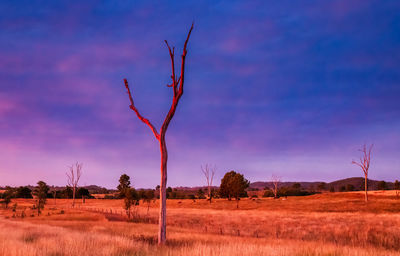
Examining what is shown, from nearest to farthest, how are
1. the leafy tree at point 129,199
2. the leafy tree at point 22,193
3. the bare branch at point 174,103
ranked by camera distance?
the bare branch at point 174,103, the leafy tree at point 129,199, the leafy tree at point 22,193

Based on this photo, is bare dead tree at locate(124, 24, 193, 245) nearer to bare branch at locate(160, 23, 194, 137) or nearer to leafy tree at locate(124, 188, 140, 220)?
bare branch at locate(160, 23, 194, 137)

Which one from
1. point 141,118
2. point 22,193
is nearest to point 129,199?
point 141,118

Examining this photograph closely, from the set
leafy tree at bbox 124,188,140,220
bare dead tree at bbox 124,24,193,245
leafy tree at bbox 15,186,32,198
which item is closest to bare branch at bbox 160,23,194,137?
bare dead tree at bbox 124,24,193,245

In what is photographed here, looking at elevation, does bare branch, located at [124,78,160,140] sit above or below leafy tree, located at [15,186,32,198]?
above

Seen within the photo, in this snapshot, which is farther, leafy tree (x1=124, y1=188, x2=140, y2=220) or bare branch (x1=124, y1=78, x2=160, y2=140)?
leafy tree (x1=124, y1=188, x2=140, y2=220)

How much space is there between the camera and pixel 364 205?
63.9m

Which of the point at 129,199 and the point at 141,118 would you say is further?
the point at 129,199

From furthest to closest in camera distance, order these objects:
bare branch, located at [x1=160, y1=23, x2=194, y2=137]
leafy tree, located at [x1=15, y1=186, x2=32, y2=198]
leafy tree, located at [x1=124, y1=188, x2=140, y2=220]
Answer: leafy tree, located at [x1=15, y1=186, x2=32, y2=198] → leafy tree, located at [x1=124, y1=188, x2=140, y2=220] → bare branch, located at [x1=160, y1=23, x2=194, y2=137]

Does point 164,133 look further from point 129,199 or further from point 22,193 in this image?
point 22,193

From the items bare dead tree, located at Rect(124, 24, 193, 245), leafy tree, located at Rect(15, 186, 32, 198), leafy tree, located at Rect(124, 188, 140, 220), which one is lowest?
leafy tree, located at Rect(15, 186, 32, 198)

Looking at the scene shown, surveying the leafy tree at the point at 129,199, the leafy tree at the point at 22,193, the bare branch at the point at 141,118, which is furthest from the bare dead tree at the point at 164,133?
the leafy tree at the point at 22,193

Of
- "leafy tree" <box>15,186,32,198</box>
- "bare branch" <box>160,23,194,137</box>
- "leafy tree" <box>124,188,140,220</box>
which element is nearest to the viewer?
"bare branch" <box>160,23,194,137</box>

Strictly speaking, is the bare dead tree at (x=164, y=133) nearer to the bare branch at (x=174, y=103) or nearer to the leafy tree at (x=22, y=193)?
the bare branch at (x=174, y=103)

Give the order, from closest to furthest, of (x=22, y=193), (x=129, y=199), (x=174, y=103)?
(x=174, y=103) → (x=129, y=199) → (x=22, y=193)
